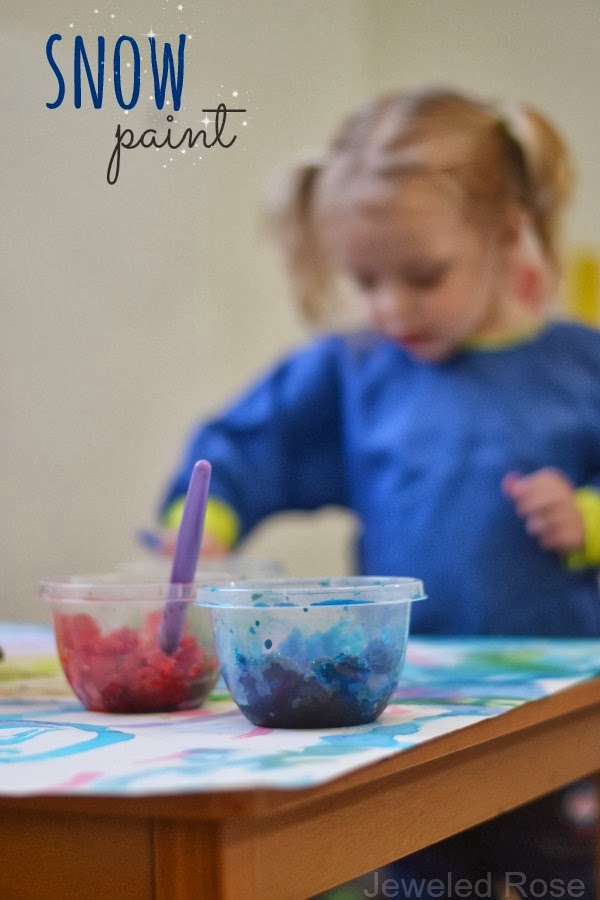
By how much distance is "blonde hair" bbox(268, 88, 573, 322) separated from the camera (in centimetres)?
117

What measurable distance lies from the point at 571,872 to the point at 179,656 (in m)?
0.49

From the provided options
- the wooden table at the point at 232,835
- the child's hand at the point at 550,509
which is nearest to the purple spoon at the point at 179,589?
the wooden table at the point at 232,835

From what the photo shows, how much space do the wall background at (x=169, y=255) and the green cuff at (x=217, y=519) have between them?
23cm

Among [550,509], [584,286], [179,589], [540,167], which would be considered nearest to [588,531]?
[550,509]

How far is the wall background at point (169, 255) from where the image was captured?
876 millimetres

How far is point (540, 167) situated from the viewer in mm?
1200

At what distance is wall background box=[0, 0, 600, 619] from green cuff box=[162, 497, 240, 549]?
226 mm

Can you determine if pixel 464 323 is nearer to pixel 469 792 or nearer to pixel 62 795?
pixel 469 792

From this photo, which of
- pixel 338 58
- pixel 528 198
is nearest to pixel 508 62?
pixel 338 58

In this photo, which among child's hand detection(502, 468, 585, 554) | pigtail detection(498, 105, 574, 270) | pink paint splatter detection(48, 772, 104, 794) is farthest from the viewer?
pigtail detection(498, 105, 574, 270)

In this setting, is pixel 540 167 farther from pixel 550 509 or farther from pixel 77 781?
pixel 77 781

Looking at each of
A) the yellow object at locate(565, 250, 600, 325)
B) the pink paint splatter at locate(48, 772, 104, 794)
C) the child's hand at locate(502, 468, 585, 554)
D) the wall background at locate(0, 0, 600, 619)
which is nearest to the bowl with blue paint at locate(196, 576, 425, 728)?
the pink paint splatter at locate(48, 772, 104, 794)

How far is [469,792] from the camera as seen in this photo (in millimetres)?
676

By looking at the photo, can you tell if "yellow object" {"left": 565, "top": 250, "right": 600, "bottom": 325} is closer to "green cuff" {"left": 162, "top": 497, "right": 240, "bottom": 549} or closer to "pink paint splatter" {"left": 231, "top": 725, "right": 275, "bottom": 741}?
"green cuff" {"left": 162, "top": 497, "right": 240, "bottom": 549}
